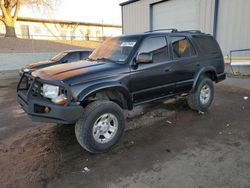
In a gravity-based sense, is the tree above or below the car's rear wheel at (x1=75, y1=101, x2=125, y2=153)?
above

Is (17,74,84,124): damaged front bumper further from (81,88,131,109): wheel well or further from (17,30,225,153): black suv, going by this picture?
(81,88,131,109): wheel well

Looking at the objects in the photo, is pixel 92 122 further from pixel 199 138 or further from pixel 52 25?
pixel 52 25

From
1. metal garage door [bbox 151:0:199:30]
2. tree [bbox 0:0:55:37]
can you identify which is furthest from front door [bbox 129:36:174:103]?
tree [bbox 0:0:55:37]

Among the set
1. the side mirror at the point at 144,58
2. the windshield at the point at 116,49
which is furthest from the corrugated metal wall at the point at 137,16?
the side mirror at the point at 144,58

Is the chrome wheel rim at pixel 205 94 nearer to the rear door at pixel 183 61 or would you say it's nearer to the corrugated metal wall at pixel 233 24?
the rear door at pixel 183 61

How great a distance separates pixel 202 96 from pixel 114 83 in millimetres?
2838

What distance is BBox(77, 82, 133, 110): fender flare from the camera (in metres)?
3.32

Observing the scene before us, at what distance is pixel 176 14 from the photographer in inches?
487

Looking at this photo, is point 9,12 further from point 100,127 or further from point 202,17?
point 100,127

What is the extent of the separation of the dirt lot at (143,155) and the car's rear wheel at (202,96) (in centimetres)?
23

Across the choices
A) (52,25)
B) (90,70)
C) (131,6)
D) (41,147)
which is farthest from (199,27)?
(52,25)

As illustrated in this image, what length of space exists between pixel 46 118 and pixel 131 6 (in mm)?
13444

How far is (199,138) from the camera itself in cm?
412

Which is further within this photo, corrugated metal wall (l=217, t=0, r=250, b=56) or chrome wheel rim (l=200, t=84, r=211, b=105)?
corrugated metal wall (l=217, t=0, r=250, b=56)
